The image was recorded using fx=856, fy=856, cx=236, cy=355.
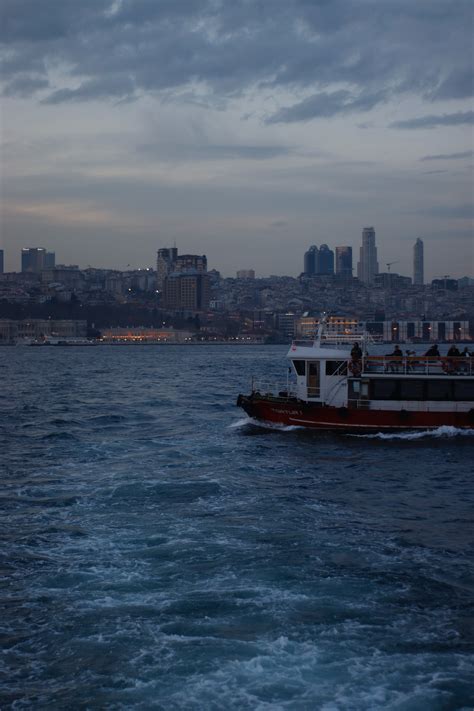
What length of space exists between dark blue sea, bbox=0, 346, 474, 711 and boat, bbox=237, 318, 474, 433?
2.62m

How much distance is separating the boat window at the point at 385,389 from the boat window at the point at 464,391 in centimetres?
179

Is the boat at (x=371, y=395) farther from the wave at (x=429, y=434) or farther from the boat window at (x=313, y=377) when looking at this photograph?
the wave at (x=429, y=434)

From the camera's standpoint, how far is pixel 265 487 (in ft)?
58.6

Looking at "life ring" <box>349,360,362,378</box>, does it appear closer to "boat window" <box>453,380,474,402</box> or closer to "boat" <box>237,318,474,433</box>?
"boat" <box>237,318,474,433</box>

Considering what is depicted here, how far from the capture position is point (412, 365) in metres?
26.9

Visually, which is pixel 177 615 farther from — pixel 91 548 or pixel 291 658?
pixel 91 548

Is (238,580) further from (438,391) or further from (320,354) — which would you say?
(438,391)

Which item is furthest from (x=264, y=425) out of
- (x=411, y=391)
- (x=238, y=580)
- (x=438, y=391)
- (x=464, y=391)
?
(x=238, y=580)

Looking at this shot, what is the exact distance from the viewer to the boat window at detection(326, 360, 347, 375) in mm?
25781

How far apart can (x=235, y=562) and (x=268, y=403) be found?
1443 centimetres

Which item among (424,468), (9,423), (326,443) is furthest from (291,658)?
(9,423)

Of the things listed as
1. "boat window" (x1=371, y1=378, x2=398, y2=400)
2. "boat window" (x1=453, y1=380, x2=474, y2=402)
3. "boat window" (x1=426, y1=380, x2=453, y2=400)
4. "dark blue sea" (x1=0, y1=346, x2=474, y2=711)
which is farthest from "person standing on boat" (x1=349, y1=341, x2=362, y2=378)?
"dark blue sea" (x1=0, y1=346, x2=474, y2=711)

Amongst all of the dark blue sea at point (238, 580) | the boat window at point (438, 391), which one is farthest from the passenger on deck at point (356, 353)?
the dark blue sea at point (238, 580)

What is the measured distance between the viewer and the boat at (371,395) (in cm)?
2522
